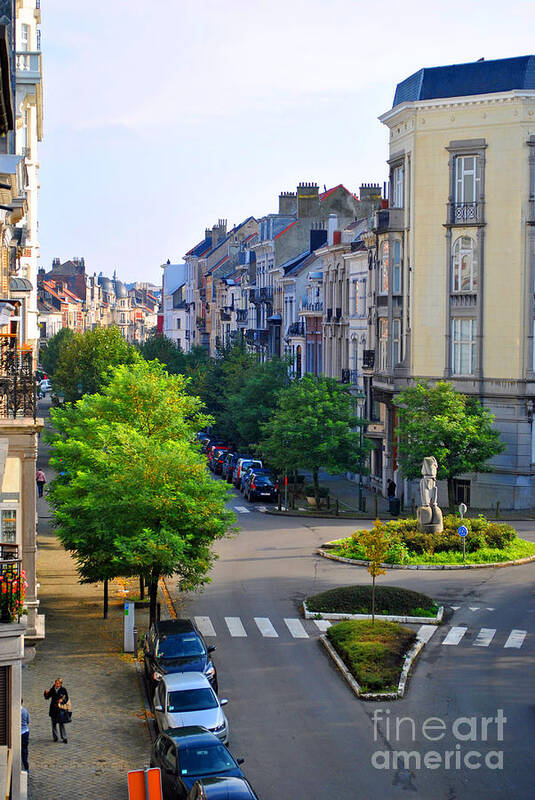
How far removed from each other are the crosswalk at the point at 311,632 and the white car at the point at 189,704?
270 inches

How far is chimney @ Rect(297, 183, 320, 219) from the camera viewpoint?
8875 cm

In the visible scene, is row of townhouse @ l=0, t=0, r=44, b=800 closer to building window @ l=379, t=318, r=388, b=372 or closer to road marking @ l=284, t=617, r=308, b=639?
road marking @ l=284, t=617, r=308, b=639

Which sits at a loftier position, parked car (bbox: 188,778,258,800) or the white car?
parked car (bbox: 188,778,258,800)

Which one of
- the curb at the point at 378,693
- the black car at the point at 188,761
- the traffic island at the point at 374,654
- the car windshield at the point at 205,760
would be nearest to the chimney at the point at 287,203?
the traffic island at the point at 374,654

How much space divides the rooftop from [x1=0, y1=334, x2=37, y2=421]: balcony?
32.4 metres

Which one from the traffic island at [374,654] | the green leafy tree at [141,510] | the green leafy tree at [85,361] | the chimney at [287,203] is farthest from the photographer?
the chimney at [287,203]

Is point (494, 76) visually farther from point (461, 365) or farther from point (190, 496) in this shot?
point (190, 496)

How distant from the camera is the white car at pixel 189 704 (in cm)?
2239

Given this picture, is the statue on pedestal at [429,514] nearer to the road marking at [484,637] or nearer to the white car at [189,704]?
the road marking at [484,637]

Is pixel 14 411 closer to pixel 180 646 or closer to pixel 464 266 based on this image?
pixel 180 646

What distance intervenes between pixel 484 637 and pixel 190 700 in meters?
10.1

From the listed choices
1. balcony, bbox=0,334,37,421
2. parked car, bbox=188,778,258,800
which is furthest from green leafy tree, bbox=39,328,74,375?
parked car, bbox=188,778,258,800

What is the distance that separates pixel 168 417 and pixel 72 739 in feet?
44.7

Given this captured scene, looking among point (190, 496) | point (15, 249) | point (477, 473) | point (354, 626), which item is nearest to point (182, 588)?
point (190, 496)
